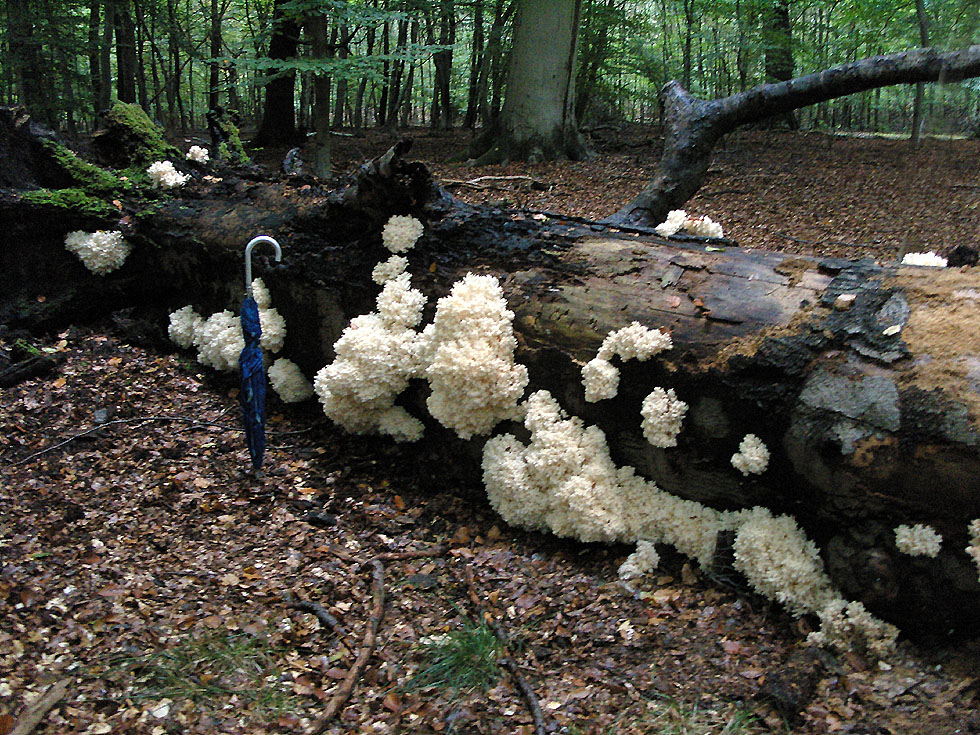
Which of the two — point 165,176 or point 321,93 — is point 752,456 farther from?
point 321,93

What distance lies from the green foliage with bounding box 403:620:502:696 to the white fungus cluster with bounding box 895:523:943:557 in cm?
188

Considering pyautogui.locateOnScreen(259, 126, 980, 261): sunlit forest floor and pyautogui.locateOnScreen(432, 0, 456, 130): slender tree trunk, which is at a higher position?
pyautogui.locateOnScreen(432, 0, 456, 130): slender tree trunk

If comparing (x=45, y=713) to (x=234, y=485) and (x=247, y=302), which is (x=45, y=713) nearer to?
(x=234, y=485)

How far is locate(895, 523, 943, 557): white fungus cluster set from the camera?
289 cm

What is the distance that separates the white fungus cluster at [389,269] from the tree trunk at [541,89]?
26.1ft

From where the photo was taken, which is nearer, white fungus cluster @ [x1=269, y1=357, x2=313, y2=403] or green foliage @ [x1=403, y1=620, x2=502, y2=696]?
green foliage @ [x1=403, y1=620, x2=502, y2=696]

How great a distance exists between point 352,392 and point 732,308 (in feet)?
7.68

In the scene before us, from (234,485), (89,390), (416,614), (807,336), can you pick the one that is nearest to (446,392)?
(416,614)

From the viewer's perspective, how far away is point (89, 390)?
5.03 metres

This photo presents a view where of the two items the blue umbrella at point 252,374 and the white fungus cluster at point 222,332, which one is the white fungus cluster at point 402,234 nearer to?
the blue umbrella at point 252,374

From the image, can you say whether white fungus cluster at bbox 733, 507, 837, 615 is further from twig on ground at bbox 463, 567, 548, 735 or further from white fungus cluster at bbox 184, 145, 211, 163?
white fungus cluster at bbox 184, 145, 211, 163

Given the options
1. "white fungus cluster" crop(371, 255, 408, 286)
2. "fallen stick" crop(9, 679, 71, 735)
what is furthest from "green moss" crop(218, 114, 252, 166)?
"fallen stick" crop(9, 679, 71, 735)

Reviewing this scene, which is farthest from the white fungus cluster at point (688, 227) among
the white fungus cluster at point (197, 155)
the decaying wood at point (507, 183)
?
the decaying wood at point (507, 183)

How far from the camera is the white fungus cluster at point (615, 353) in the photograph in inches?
137
